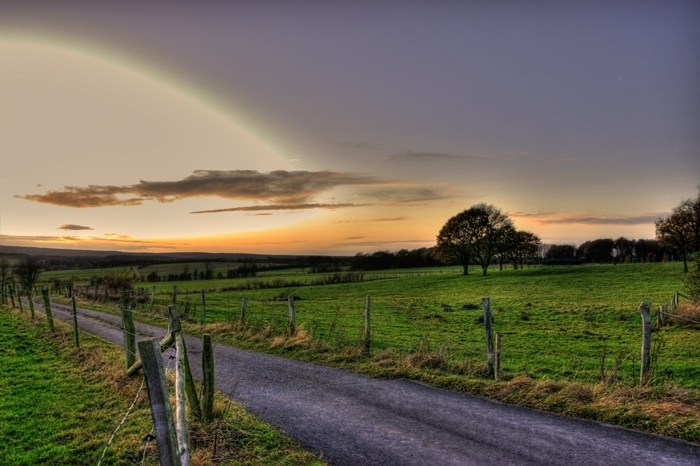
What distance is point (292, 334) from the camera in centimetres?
1773

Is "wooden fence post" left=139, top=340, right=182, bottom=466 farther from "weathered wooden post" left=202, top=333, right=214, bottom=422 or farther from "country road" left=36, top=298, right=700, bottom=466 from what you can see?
"weathered wooden post" left=202, top=333, right=214, bottom=422

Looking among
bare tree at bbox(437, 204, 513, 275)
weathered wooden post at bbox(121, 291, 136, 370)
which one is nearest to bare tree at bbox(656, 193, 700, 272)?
bare tree at bbox(437, 204, 513, 275)

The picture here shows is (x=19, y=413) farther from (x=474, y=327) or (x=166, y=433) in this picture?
(x=474, y=327)

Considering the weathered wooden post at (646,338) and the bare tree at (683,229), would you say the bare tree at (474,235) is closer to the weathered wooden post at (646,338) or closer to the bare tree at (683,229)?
the bare tree at (683,229)

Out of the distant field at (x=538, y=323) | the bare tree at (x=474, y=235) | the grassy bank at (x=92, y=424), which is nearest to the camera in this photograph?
the grassy bank at (x=92, y=424)

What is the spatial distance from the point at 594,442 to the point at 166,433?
6857 millimetres

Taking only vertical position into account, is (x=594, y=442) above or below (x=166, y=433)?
below

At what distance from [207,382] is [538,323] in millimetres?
25854

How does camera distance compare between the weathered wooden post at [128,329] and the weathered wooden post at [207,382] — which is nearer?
the weathered wooden post at [207,382]

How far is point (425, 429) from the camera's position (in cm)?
819

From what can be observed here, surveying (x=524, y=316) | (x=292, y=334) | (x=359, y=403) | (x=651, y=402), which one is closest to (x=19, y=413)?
(x=359, y=403)

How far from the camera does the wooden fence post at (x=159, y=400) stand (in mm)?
4570

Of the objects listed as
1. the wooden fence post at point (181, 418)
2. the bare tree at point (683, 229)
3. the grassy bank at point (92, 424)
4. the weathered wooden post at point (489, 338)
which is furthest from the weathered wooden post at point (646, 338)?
the bare tree at point (683, 229)

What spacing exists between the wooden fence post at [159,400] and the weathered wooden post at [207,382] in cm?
363
